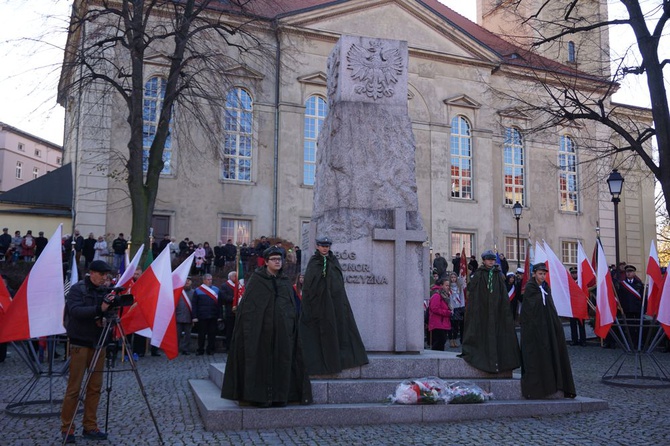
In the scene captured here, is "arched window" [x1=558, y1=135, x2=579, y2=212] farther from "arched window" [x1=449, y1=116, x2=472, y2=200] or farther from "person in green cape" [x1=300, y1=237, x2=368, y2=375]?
"person in green cape" [x1=300, y1=237, x2=368, y2=375]

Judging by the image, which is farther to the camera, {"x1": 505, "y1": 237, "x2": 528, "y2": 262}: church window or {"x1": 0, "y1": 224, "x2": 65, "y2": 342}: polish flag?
{"x1": 505, "y1": 237, "x2": 528, "y2": 262}: church window

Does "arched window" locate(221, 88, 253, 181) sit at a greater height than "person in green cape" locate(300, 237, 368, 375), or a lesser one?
greater

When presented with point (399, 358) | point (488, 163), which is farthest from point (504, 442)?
point (488, 163)

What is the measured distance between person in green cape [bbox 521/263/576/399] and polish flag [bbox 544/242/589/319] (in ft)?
6.05

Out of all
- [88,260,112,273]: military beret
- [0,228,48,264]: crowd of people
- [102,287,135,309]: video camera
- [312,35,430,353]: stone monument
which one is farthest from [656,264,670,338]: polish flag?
[0,228,48,264]: crowd of people

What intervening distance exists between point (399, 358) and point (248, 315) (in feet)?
7.81

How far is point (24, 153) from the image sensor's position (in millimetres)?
66938

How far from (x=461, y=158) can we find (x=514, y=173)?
3857 millimetres

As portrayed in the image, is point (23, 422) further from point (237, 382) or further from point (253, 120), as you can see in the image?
point (253, 120)

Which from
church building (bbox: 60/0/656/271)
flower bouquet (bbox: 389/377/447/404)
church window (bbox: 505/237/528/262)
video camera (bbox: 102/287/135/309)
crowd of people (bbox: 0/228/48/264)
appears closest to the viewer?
video camera (bbox: 102/287/135/309)

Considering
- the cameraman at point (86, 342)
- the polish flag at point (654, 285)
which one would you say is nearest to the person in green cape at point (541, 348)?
the polish flag at point (654, 285)

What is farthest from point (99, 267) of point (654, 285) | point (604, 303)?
point (654, 285)

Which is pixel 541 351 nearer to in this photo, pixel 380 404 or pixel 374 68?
pixel 380 404

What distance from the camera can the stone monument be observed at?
Result: 30.3ft
